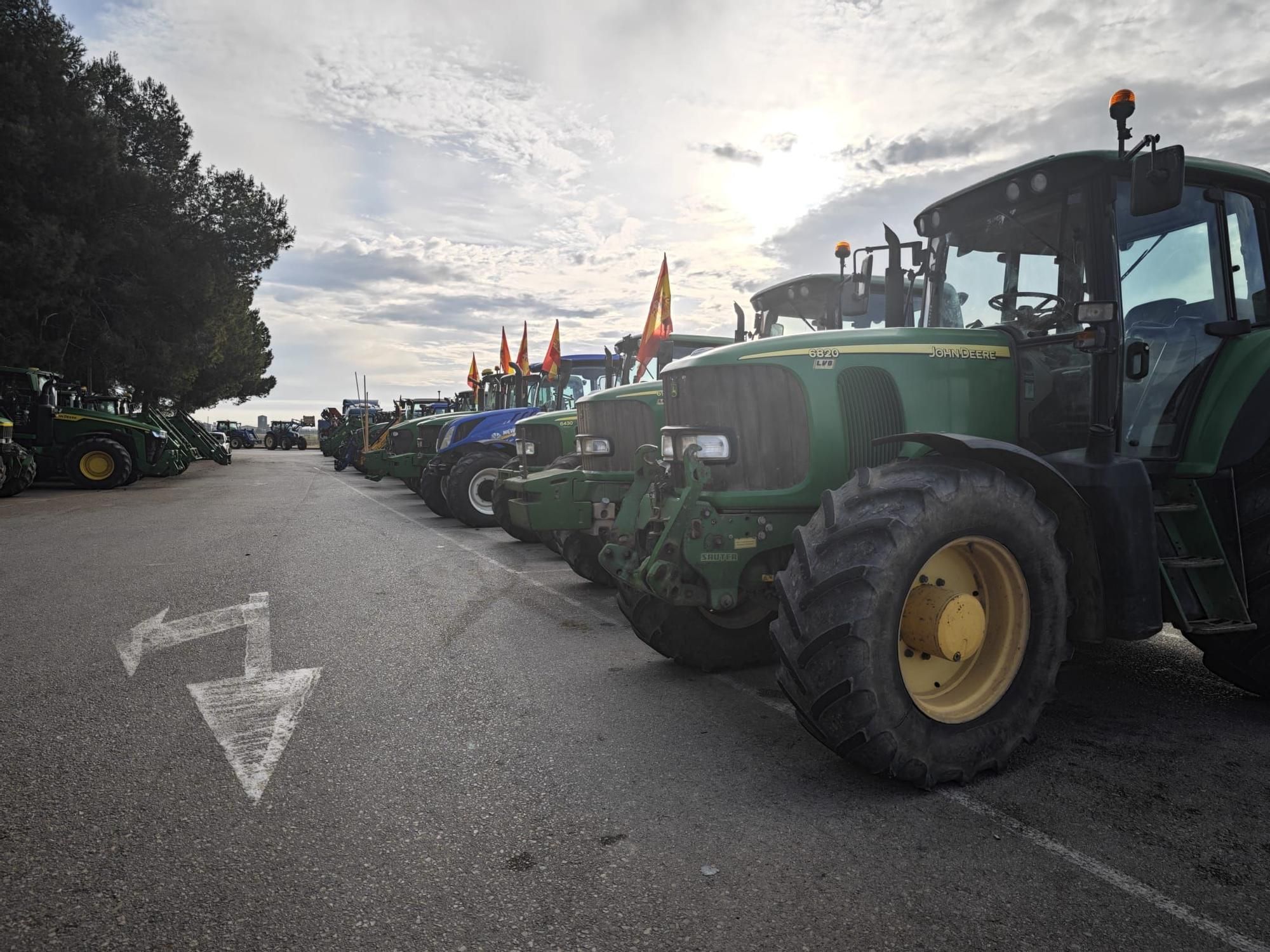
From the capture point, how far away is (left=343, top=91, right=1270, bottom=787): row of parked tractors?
337 centimetres

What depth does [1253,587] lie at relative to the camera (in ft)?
14.0

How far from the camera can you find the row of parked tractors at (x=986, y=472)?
11.1ft

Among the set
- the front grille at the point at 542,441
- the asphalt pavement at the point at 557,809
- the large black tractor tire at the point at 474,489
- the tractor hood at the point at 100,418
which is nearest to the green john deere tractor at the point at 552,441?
the front grille at the point at 542,441

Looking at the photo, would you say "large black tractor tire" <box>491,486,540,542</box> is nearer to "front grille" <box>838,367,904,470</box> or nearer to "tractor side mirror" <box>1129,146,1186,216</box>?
"front grille" <box>838,367,904,470</box>

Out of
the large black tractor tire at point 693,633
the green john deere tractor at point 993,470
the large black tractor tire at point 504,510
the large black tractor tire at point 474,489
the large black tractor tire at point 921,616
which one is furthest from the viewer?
the large black tractor tire at point 474,489

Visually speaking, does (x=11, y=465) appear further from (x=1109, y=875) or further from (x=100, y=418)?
(x=1109, y=875)

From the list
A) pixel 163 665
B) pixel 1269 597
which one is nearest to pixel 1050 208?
pixel 1269 597

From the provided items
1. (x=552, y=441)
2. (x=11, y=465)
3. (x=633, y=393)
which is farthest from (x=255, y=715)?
(x=11, y=465)

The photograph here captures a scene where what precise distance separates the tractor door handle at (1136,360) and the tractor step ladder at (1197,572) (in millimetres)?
602

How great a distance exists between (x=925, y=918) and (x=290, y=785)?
7.80 ft

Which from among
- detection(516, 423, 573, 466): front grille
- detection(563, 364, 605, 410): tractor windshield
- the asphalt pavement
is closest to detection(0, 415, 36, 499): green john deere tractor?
detection(563, 364, 605, 410): tractor windshield

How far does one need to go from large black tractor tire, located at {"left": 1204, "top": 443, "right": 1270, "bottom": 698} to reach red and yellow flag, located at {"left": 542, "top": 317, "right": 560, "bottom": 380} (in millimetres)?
10362

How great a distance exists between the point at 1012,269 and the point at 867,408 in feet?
4.00

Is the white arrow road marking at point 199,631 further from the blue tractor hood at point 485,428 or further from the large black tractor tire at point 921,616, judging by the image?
the blue tractor hood at point 485,428
